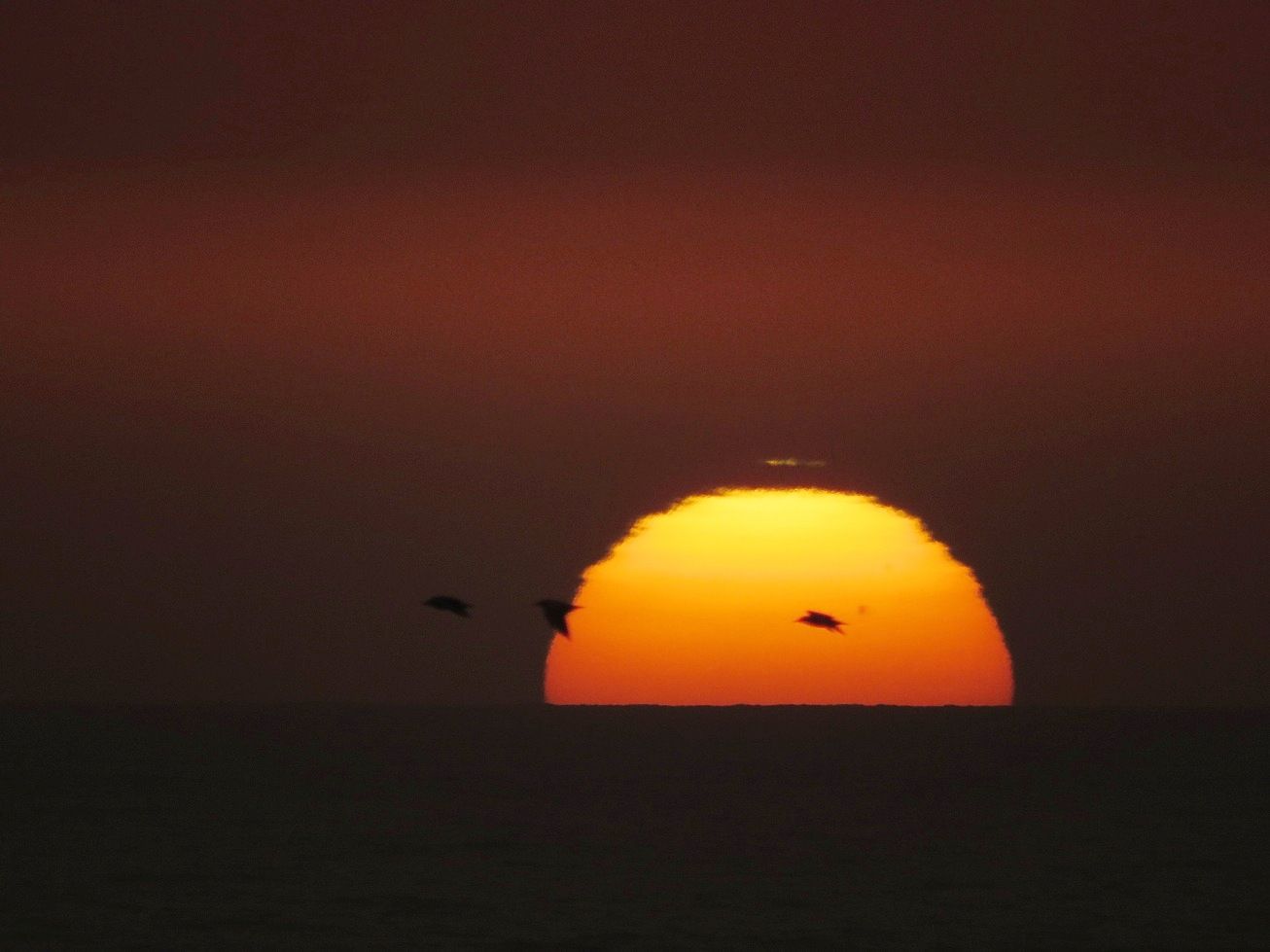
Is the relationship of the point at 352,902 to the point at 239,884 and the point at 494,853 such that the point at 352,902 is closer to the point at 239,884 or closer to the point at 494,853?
the point at 239,884

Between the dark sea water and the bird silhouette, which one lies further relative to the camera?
the dark sea water

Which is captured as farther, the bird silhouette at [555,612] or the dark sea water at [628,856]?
the dark sea water at [628,856]

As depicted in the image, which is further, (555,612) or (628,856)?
(628,856)

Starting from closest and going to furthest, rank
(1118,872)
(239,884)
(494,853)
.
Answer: (239,884)
(1118,872)
(494,853)

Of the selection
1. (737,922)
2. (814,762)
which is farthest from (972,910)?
(814,762)

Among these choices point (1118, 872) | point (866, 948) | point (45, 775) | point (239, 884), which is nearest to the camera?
point (866, 948)

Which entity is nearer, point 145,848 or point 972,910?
point 972,910

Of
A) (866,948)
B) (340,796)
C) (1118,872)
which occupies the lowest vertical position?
(866,948)

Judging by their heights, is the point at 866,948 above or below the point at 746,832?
below
